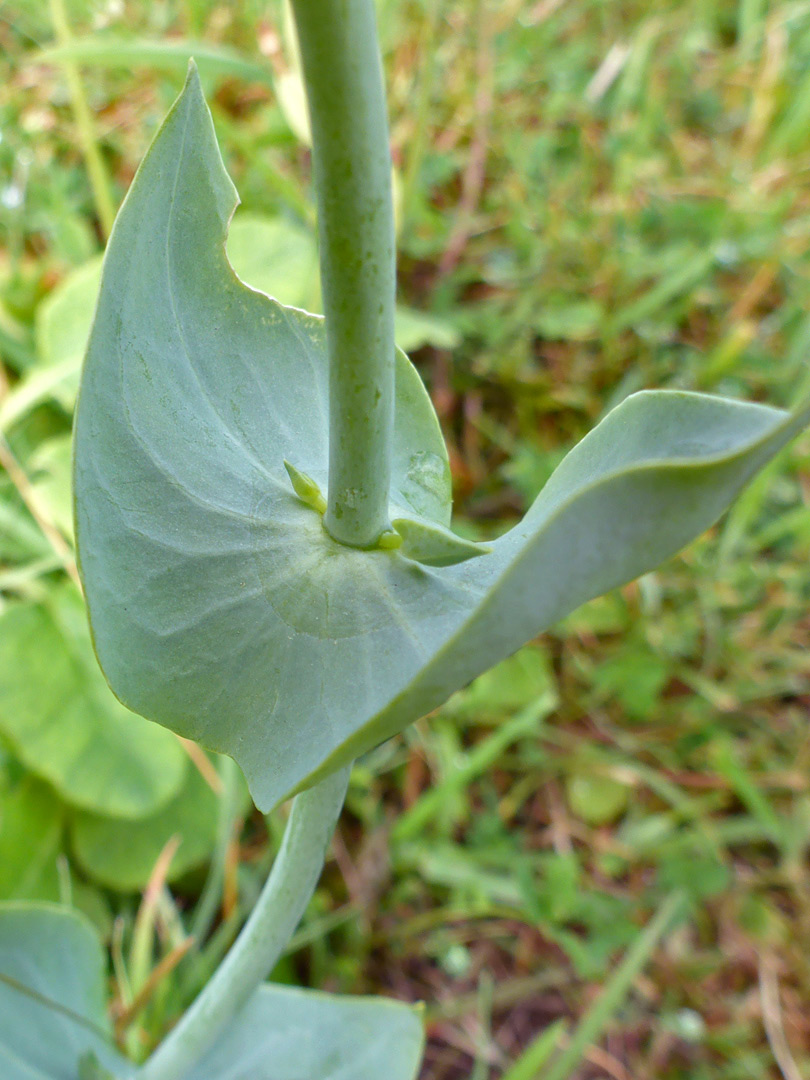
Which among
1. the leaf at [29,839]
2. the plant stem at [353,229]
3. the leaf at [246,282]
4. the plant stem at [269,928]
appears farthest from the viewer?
the leaf at [246,282]

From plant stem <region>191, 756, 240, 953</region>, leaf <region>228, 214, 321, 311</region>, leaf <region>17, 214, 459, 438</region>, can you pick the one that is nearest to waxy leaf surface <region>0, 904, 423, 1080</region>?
plant stem <region>191, 756, 240, 953</region>

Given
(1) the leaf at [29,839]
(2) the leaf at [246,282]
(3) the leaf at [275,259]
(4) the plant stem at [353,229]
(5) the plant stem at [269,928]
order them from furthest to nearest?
(3) the leaf at [275,259] → (2) the leaf at [246,282] → (1) the leaf at [29,839] → (5) the plant stem at [269,928] → (4) the plant stem at [353,229]

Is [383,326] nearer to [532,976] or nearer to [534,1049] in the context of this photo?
[534,1049]

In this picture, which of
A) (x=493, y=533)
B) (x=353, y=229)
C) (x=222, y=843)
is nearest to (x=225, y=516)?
(x=353, y=229)

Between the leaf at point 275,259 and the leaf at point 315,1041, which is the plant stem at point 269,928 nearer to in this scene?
the leaf at point 315,1041

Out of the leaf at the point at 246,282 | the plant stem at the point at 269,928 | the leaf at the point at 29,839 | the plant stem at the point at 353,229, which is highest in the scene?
the plant stem at the point at 353,229

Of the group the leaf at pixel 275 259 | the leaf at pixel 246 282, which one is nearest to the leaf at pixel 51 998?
the leaf at pixel 246 282

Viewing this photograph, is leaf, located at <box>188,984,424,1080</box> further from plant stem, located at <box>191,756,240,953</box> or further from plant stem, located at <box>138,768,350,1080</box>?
plant stem, located at <box>191,756,240,953</box>
